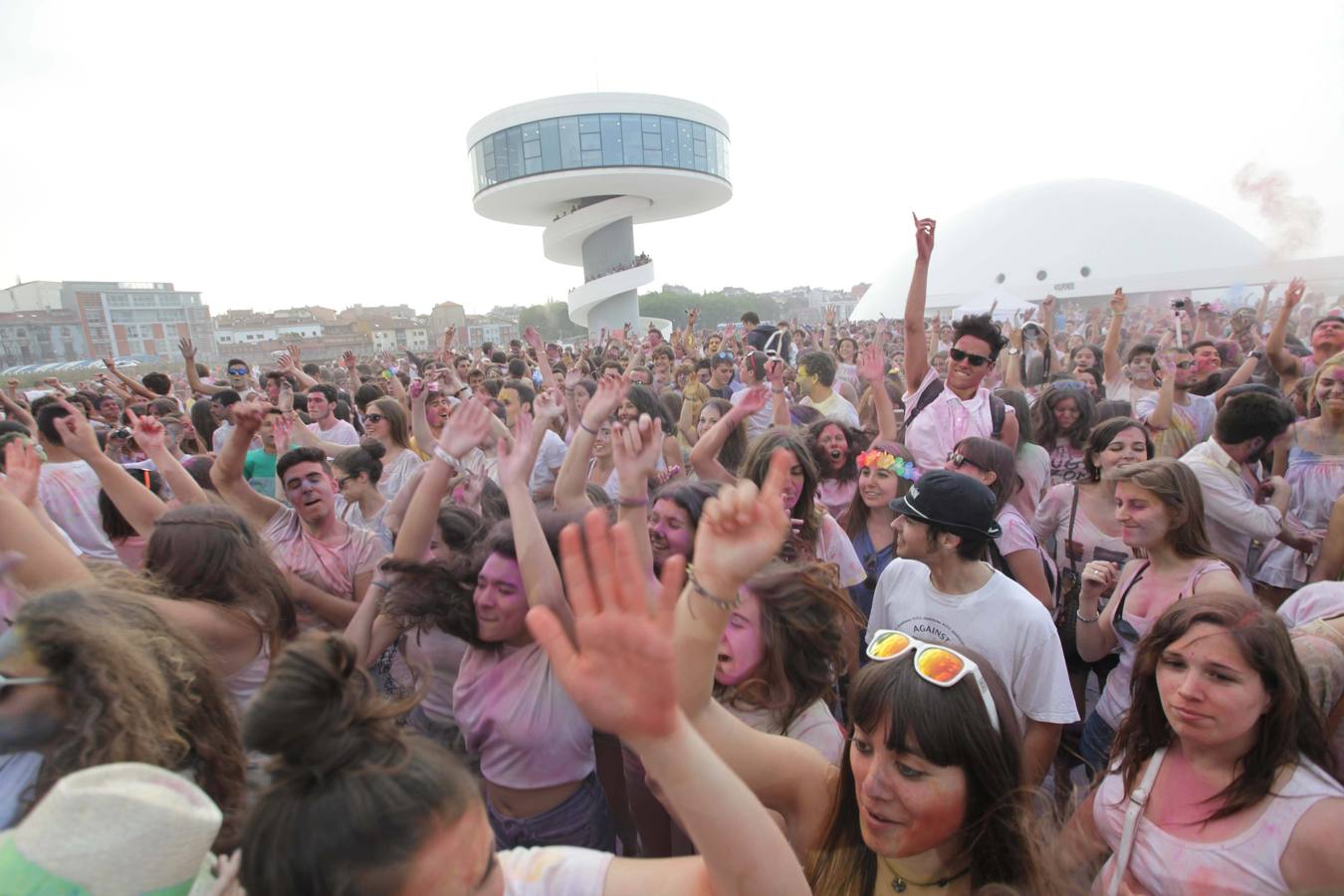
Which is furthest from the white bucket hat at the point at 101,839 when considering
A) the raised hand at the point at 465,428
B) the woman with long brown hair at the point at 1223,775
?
the woman with long brown hair at the point at 1223,775

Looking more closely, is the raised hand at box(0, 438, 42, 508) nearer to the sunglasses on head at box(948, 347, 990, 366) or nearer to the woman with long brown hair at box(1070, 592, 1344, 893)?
the woman with long brown hair at box(1070, 592, 1344, 893)

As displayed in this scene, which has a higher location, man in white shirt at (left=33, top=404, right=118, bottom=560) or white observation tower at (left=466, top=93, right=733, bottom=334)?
white observation tower at (left=466, top=93, right=733, bottom=334)

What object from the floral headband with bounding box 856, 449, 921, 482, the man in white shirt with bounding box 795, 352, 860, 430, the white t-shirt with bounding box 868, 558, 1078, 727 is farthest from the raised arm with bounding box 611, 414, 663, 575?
the man in white shirt with bounding box 795, 352, 860, 430

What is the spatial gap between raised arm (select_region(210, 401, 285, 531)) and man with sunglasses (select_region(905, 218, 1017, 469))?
11.8 ft

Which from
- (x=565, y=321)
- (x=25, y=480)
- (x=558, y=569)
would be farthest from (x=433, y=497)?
(x=565, y=321)

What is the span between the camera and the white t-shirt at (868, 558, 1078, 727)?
225 centimetres

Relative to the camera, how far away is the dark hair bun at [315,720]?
0.99 metres

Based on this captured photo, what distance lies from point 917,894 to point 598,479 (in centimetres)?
364

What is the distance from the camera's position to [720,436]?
12.2ft

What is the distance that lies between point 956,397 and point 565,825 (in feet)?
10.2

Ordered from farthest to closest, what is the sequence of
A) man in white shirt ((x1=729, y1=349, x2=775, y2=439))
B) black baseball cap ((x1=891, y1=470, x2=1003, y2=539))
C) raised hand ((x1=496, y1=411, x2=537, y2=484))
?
1. man in white shirt ((x1=729, y1=349, x2=775, y2=439))
2. raised hand ((x1=496, y1=411, x2=537, y2=484))
3. black baseball cap ((x1=891, y1=470, x2=1003, y2=539))

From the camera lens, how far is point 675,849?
96.3 inches

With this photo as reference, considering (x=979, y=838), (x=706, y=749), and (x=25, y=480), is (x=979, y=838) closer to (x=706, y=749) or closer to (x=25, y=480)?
(x=706, y=749)

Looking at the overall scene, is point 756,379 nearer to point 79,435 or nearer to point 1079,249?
point 79,435
